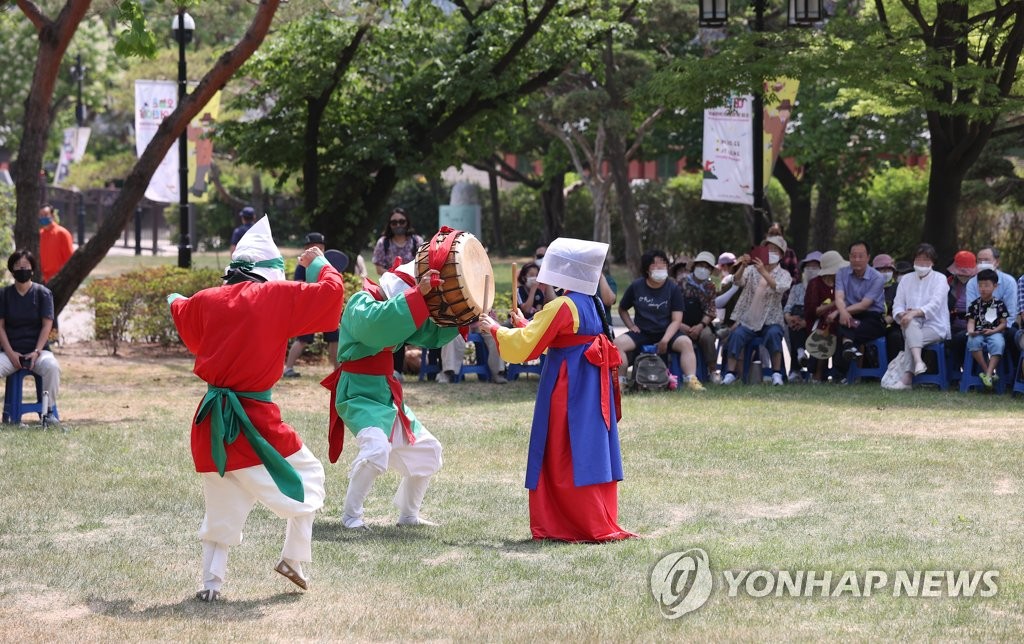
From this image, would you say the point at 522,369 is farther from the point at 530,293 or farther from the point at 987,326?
the point at 987,326

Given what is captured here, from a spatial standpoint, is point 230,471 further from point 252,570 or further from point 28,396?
point 28,396

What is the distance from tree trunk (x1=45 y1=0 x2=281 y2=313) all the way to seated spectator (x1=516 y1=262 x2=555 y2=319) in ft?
12.6

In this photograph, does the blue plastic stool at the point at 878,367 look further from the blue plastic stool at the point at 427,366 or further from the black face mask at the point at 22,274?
the black face mask at the point at 22,274

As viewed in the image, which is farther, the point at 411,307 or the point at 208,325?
the point at 411,307

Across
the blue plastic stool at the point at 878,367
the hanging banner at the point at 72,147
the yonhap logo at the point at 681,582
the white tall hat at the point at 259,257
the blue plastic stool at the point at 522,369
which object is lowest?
the yonhap logo at the point at 681,582

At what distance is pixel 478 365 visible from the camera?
15383 millimetres

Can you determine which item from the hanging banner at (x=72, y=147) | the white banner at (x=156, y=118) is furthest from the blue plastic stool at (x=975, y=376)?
the hanging banner at (x=72, y=147)

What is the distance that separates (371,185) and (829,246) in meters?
14.2

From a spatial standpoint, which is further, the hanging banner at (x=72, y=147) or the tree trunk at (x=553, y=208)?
the hanging banner at (x=72, y=147)

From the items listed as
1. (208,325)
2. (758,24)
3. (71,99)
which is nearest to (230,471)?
(208,325)

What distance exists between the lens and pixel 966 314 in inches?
568

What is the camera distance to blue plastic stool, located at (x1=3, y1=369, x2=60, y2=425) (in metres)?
12.1

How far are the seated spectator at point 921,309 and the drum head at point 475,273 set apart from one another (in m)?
7.71

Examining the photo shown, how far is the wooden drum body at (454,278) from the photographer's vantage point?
748 centimetres
